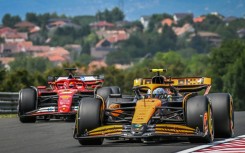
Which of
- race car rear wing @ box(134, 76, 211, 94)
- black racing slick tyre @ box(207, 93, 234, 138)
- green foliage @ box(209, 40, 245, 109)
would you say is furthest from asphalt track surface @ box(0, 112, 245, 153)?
green foliage @ box(209, 40, 245, 109)

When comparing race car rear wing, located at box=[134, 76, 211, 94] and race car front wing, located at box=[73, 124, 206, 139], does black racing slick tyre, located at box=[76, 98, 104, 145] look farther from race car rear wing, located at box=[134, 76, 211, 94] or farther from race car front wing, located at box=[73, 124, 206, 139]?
race car rear wing, located at box=[134, 76, 211, 94]

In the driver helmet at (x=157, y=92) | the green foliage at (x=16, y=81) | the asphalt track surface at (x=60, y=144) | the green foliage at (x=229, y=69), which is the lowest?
the asphalt track surface at (x=60, y=144)

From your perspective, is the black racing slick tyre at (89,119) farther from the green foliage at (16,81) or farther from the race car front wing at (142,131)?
the green foliage at (16,81)

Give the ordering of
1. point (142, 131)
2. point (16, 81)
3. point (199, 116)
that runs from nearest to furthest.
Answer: point (142, 131)
point (199, 116)
point (16, 81)

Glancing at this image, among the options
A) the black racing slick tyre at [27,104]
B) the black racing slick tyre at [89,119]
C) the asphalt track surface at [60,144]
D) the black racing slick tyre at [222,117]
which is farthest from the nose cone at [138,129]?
the black racing slick tyre at [27,104]

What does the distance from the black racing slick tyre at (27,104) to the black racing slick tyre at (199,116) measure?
11.2 meters

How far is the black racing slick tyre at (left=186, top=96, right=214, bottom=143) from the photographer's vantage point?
18500 millimetres

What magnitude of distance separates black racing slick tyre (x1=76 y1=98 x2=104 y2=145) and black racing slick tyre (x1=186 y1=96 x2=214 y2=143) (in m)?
1.73

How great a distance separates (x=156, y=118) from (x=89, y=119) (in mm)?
1284

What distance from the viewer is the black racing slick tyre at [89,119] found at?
19.0m

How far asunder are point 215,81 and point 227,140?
112378 mm

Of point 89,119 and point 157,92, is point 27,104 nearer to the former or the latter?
point 157,92

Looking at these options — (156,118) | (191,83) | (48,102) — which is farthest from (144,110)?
(48,102)

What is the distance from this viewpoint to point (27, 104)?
29.5 m
